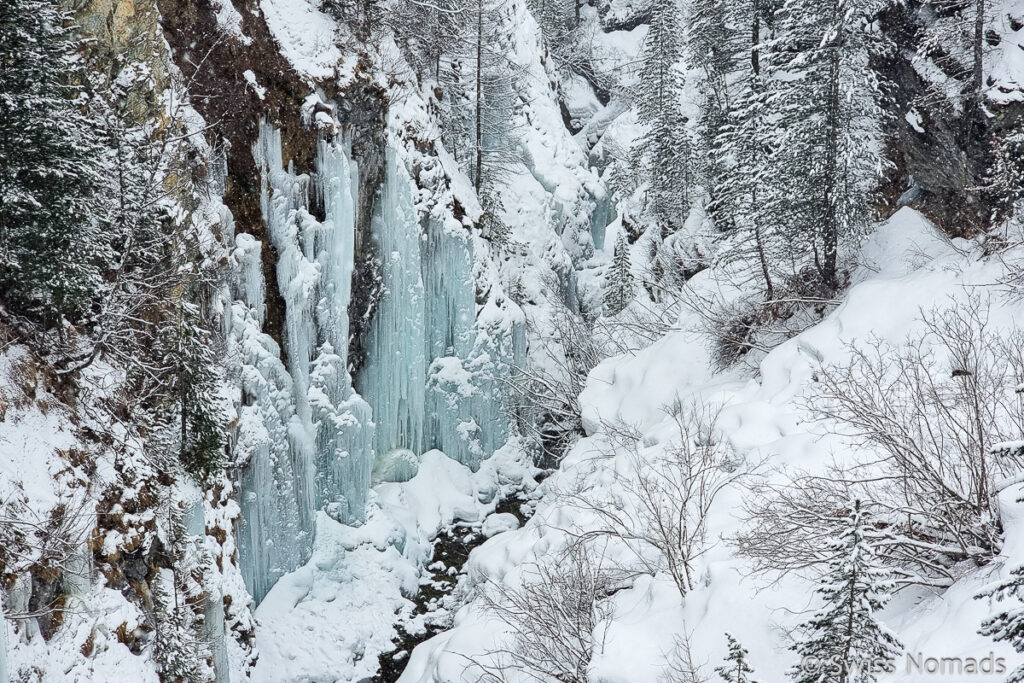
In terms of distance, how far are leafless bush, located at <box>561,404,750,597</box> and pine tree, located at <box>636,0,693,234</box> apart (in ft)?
63.3

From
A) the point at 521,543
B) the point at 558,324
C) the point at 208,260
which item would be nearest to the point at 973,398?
the point at 521,543

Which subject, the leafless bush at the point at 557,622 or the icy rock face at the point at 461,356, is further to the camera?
the icy rock face at the point at 461,356

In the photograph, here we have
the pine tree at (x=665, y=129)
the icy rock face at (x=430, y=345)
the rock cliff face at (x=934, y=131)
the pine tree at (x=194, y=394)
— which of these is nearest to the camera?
the pine tree at (x=194, y=394)

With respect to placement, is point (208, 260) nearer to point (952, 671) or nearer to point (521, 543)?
point (521, 543)

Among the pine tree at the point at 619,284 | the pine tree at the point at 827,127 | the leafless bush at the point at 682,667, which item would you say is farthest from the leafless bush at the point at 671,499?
the pine tree at the point at 619,284

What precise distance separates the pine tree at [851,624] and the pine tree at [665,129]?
1085 inches

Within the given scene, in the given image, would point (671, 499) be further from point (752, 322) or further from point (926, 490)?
point (752, 322)

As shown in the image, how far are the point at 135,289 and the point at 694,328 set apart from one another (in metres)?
12.2

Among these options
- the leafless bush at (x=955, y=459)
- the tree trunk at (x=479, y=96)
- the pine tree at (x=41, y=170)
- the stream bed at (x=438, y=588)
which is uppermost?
the tree trunk at (x=479, y=96)

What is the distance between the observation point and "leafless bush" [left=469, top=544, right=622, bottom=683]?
1000 centimetres

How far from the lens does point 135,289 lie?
1255 centimetres

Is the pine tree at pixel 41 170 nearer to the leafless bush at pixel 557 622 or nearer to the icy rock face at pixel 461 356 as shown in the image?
the leafless bush at pixel 557 622

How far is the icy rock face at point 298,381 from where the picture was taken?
15555 mm

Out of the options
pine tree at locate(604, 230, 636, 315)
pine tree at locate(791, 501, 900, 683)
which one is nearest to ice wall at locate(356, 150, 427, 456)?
pine tree at locate(604, 230, 636, 315)
